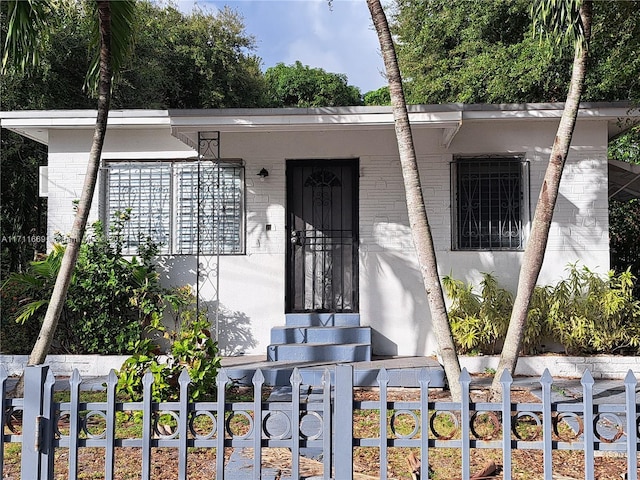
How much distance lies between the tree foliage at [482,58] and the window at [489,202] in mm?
2382

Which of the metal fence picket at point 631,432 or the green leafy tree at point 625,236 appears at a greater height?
the green leafy tree at point 625,236

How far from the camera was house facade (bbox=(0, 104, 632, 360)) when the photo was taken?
8.46m

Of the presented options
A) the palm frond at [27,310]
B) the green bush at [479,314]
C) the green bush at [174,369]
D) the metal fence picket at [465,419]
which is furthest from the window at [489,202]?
the palm frond at [27,310]

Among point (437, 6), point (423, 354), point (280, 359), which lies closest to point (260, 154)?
point (280, 359)

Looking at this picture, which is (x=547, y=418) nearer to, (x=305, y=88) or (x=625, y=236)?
(x=625, y=236)

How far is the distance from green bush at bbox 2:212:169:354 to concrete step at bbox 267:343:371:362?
177 centimetres

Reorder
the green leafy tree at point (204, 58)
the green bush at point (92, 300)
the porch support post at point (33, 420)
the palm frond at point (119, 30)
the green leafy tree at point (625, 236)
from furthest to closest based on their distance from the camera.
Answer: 1. the green leafy tree at point (204, 58)
2. the green leafy tree at point (625, 236)
3. the green bush at point (92, 300)
4. the palm frond at point (119, 30)
5. the porch support post at point (33, 420)

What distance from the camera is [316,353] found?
7871 millimetres

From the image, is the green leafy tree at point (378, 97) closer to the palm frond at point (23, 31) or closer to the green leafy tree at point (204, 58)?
the green leafy tree at point (204, 58)

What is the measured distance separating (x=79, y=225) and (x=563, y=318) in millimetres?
6034

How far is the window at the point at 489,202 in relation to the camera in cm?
858

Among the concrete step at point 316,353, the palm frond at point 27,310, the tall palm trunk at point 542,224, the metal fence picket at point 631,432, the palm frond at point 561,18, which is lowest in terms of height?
the concrete step at point 316,353

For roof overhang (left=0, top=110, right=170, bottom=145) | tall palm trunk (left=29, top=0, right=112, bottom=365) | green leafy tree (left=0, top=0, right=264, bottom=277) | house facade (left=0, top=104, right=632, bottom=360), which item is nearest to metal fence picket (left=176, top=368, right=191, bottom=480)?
tall palm trunk (left=29, top=0, right=112, bottom=365)

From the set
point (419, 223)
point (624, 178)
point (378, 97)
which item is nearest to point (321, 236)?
point (419, 223)
